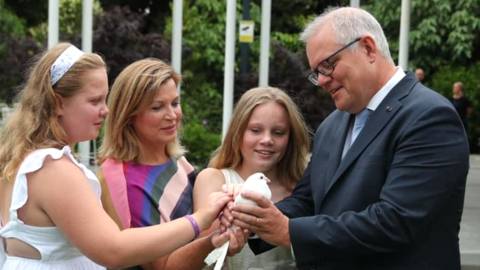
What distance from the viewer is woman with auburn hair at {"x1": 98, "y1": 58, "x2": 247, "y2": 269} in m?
3.14

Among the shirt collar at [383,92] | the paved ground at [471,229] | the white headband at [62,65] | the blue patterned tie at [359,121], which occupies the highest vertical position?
the white headband at [62,65]

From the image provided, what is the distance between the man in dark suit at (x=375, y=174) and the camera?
2.68m

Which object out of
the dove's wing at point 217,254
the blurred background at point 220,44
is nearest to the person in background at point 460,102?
the blurred background at point 220,44

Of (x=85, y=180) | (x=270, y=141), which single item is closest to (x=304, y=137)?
(x=270, y=141)

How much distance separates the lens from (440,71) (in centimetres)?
1911

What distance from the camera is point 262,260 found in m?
3.42

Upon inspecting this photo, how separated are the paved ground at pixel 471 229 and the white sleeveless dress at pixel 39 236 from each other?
430 cm

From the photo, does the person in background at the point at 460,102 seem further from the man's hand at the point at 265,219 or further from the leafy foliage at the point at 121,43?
the man's hand at the point at 265,219

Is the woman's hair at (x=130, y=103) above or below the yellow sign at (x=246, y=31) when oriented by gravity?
below

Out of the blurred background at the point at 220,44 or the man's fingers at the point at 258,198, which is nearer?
the man's fingers at the point at 258,198

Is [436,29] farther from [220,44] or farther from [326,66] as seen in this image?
[326,66]

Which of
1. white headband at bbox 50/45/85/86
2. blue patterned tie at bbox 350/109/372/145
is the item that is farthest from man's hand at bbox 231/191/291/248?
white headband at bbox 50/45/85/86

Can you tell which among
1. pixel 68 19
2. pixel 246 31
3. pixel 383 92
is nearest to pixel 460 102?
pixel 246 31

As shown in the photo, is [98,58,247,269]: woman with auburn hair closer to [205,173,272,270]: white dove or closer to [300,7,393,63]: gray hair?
[205,173,272,270]: white dove
